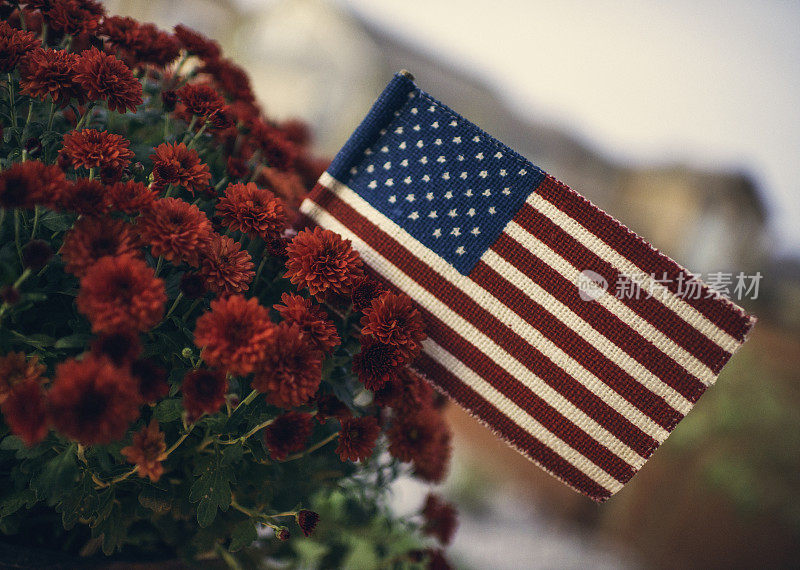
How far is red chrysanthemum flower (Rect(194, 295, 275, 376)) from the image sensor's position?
1.76 ft

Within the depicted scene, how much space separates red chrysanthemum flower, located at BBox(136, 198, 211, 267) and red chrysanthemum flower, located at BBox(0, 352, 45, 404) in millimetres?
184

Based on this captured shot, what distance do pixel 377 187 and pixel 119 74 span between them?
41 centimetres

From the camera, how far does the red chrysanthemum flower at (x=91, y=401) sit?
467 mm

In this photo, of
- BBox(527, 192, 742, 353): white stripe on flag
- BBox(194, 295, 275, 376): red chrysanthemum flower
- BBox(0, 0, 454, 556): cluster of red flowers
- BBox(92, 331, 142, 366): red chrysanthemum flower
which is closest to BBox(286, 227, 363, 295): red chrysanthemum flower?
BBox(0, 0, 454, 556): cluster of red flowers

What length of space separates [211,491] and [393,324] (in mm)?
332

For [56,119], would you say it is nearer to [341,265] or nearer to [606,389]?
[341,265]

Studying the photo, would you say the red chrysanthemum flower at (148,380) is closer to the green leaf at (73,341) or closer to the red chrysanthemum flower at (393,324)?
the green leaf at (73,341)

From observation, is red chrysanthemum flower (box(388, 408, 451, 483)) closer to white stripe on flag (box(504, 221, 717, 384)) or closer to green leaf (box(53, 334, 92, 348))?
white stripe on flag (box(504, 221, 717, 384))

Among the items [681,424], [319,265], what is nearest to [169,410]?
[319,265]

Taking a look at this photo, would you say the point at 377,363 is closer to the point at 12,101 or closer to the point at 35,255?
the point at 35,255

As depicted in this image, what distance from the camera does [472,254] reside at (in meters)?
0.79

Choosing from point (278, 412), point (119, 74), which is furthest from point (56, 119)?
point (278, 412)

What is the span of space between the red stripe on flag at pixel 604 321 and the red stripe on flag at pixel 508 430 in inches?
8.0

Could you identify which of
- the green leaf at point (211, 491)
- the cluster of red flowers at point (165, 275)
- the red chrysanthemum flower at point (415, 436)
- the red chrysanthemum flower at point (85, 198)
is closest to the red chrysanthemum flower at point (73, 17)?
the cluster of red flowers at point (165, 275)
